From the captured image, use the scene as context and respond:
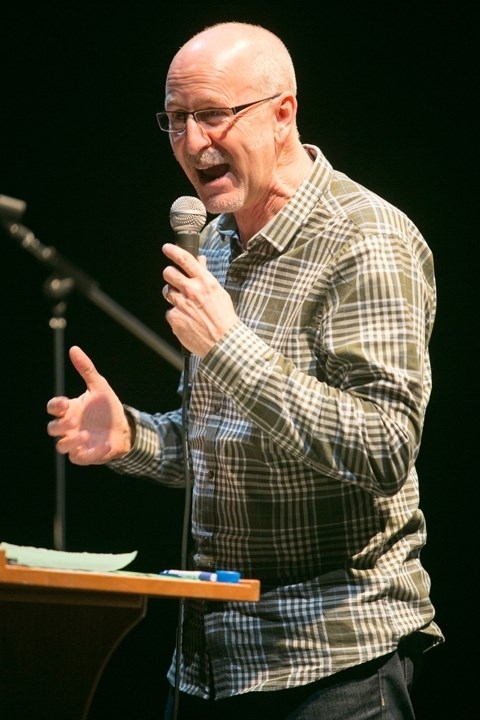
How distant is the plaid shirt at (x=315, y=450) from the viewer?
1.82m

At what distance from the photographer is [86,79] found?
335 centimetres

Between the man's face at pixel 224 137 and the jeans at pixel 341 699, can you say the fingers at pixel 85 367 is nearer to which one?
the man's face at pixel 224 137

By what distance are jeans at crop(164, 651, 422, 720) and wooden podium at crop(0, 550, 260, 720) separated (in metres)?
0.45

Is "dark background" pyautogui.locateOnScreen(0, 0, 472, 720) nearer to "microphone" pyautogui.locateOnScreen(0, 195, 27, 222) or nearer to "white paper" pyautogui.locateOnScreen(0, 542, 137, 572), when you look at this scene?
"microphone" pyautogui.locateOnScreen(0, 195, 27, 222)

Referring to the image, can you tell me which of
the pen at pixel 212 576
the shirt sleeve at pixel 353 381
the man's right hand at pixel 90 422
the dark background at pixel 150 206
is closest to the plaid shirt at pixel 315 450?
the shirt sleeve at pixel 353 381

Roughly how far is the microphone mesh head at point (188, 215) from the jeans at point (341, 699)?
0.85m

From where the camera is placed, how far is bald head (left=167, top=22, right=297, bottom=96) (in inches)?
85.8

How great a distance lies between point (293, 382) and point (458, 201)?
1571 millimetres

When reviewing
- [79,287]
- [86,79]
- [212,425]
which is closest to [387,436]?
[212,425]

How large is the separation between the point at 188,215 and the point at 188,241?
→ 72 millimetres

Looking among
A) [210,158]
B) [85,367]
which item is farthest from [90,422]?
[210,158]

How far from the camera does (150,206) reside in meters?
3.39

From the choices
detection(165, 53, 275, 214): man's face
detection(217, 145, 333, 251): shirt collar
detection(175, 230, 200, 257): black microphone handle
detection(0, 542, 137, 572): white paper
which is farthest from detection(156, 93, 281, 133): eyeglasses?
detection(0, 542, 137, 572): white paper

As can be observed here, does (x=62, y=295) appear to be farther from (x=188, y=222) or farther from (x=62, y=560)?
Result: (x=62, y=560)
